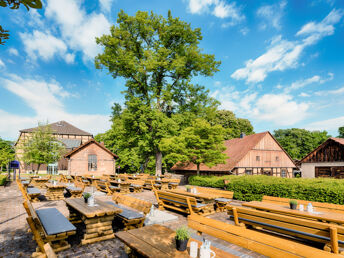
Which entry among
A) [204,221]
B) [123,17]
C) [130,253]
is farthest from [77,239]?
[123,17]

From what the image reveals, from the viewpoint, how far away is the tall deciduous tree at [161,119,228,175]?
17.6m

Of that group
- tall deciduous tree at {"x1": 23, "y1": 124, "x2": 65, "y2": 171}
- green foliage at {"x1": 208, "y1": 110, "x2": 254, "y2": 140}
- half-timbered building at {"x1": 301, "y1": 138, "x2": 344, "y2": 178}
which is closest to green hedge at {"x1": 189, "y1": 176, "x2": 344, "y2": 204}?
half-timbered building at {"x1": 301, "y1": 138, "x2": 344, "y2": 178}

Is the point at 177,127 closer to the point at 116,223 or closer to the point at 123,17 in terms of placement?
the point at 123,17

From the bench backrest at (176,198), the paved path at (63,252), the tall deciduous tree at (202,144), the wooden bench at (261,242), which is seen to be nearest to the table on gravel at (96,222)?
the paved path at (63,252)

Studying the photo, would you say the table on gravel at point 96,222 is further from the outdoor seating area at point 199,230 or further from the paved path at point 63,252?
the paved path at point 63,252

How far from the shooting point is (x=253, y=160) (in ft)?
79.1

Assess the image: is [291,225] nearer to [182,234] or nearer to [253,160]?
[182,234]

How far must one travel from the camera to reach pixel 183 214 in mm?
8828

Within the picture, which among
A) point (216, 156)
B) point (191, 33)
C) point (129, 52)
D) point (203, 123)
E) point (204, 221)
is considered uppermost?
point (191, 33)

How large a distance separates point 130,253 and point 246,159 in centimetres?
2108

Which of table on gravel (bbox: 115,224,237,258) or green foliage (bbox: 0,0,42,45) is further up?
green foliage (bbox: 0,0,42,45)

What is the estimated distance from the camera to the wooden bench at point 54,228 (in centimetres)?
466

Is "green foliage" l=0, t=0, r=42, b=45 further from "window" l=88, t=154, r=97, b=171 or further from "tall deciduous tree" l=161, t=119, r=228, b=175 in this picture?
"window" l=88, t=154, r=97, b=171

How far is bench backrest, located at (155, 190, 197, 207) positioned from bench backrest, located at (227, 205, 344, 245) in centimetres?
214
